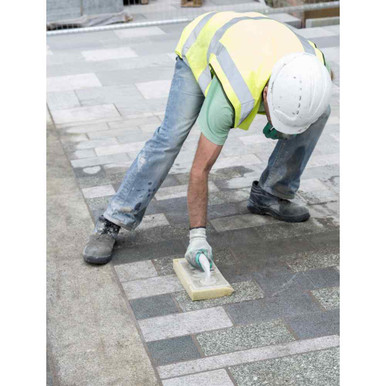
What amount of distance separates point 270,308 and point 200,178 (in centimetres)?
77

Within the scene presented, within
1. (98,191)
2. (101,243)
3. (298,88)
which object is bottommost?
(98,191)

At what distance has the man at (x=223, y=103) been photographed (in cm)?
316

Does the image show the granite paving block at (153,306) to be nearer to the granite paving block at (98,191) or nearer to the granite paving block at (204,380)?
the granite paving block at (204,380)

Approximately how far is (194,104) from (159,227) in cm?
101

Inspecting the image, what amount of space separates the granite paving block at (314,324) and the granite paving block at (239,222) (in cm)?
105

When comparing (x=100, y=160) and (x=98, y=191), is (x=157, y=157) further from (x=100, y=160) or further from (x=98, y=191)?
(x=100, y=160)

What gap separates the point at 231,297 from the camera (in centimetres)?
361

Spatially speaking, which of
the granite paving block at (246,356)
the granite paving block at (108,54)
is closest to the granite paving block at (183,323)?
the granite paving block at (246,356)

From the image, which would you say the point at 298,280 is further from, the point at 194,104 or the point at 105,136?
the point at 105,136

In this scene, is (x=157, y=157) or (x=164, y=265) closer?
(x=157, y=157)

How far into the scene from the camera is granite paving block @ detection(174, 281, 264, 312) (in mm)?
3535

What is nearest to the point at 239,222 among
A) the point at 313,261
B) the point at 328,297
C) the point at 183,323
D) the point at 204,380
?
the point at 313,261

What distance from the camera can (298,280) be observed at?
3773mm

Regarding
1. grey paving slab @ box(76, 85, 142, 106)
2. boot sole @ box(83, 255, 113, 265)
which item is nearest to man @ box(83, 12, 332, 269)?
boot sole @ box(83, 255, 113, 265)
